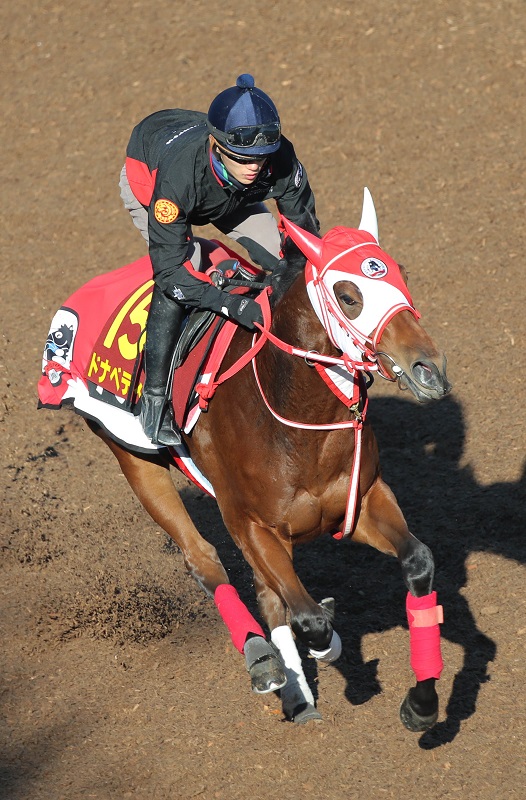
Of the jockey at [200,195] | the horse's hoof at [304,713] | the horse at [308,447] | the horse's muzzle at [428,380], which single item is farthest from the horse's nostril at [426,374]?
the horse's hoof at [304,713]

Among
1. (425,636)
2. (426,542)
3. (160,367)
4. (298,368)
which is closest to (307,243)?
(298,368)

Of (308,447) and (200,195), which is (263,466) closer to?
(308,447)

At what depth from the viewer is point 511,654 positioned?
19.6 feet

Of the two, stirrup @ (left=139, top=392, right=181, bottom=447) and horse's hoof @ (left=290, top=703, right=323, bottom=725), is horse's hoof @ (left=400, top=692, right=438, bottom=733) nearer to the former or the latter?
horse's hoof @ (left=290, top=703, right=323, bottom=725)

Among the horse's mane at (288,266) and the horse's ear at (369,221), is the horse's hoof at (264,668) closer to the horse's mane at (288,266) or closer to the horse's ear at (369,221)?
the horse's mane at (288,266)

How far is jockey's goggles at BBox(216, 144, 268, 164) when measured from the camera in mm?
4828

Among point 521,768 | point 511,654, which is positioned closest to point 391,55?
point 511,654

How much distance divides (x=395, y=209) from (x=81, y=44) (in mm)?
5202

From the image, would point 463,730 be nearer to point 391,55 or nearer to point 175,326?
point 175,326

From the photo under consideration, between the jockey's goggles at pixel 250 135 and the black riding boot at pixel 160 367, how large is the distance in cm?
92

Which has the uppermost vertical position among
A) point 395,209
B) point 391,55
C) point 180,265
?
point 180,265

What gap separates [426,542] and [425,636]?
7.23ft

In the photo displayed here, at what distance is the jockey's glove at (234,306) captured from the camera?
4887 mm

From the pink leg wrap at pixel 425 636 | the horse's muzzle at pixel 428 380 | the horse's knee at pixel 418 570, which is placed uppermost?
the horse's muzzle at pixel 428 380
